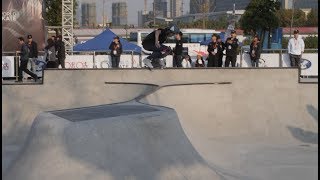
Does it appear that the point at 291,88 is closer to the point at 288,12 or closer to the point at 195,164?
the point at 195,164

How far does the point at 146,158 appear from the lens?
6.61 m

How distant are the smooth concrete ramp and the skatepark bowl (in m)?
0.01

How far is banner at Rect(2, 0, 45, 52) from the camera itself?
22531 millimetres

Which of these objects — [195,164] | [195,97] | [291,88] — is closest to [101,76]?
[195,97]

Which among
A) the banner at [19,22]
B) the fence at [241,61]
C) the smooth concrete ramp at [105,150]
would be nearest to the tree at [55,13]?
the banner at [19,22]

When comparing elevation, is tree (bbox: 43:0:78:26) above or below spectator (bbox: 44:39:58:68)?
above

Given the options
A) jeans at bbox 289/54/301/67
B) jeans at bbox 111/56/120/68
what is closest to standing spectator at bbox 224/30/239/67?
jeans at bbox 289/54/301/67

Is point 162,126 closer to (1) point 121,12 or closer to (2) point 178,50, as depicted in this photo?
(2) point 178,50

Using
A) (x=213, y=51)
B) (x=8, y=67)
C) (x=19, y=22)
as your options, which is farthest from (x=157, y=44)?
(x=19, y=22)

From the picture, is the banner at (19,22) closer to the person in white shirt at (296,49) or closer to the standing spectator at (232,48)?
the standing spectator at (232,48)

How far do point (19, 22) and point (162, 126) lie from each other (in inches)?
677

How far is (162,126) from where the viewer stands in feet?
23.0

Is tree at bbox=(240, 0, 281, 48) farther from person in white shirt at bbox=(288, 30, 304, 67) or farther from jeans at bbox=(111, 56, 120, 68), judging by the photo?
Result: jeans at bbox=(111, 56, 120, 68)

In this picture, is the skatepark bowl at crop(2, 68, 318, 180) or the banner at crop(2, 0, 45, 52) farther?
the banner at crop(2, 0, 45, 52)
